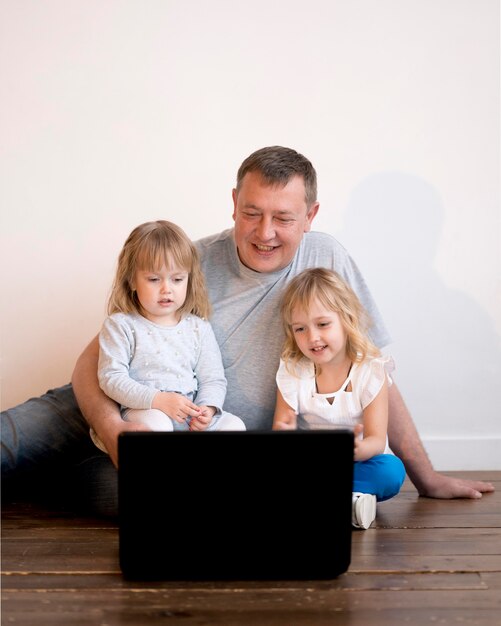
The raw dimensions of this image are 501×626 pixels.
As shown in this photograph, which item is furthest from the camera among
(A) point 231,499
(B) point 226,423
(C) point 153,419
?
(B) point 226,423

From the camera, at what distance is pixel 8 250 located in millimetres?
3014

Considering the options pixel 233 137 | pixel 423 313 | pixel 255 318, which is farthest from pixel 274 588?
pixel 233 137

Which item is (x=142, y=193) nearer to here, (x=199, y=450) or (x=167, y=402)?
(x=167, y=402)

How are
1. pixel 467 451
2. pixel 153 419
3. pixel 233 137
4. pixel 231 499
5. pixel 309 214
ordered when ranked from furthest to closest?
pixel 467 451 → pixel 233 137 → pixel 309 214 → pixel 153 419 → pixel 231 499

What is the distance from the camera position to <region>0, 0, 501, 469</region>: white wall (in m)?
2.95

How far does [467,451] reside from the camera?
3.13m

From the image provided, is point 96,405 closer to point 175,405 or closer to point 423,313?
point 175,405

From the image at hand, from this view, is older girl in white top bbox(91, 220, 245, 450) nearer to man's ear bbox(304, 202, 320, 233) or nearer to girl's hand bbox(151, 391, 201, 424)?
girl's hand bbox(151, 391, 201, 424)

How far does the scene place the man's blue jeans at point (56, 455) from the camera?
2.42 meters

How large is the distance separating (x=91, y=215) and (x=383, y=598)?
Result: 1.72 metres

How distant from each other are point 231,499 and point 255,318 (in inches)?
32.2

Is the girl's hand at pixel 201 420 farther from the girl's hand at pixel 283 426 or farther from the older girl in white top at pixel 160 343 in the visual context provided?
the girl's hand at pixel 283 426

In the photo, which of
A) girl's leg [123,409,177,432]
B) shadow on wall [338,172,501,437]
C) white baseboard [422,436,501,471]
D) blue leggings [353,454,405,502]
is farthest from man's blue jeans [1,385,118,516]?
white baseboard [422,436,501,471]

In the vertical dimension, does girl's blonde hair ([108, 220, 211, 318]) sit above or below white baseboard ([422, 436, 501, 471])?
above
